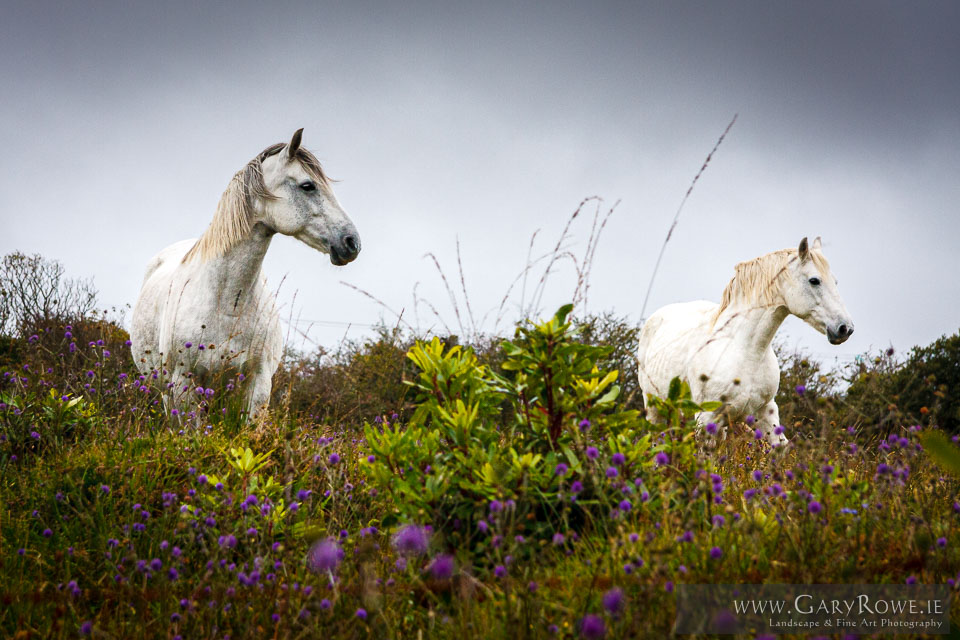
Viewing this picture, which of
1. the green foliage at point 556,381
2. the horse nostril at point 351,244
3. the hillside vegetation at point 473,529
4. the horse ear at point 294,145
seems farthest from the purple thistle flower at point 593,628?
the horse ear at point 294,145

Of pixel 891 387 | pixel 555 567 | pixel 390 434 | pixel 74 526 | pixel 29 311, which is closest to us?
pixel 555 567

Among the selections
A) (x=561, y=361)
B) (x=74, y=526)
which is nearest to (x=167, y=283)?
(x=74, y=526)

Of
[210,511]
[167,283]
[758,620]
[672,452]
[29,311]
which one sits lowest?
[758,620]

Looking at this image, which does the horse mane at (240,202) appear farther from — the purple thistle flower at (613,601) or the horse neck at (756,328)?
the purple thistle flower at (613,601)

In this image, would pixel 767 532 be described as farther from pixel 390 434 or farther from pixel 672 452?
pixel 390 434

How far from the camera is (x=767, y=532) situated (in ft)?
7.91

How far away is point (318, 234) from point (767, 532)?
364 centimetres

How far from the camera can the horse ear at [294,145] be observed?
16.6 feet

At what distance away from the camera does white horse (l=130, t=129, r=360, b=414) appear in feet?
16.1

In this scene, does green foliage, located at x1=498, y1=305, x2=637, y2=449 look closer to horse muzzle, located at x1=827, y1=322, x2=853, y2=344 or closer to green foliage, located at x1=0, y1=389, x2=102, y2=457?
green foliage, located at x1=0, y1=389, x2=102, y2=457

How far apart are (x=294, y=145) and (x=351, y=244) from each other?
93 centimetres

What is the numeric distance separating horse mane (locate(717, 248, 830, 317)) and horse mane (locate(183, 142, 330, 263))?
385cm

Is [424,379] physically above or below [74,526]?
above

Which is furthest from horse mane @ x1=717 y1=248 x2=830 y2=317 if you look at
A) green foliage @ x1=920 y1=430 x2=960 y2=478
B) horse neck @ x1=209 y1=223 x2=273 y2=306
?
green foliage @ x1=920 y1=430 x2=960 y2=478
